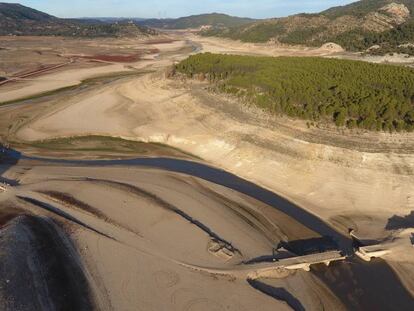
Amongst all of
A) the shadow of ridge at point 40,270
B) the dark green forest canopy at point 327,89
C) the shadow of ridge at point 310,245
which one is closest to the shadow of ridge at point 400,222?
the shadow of ridge at point 310,245

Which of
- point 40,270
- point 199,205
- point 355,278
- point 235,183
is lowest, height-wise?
point 355,278

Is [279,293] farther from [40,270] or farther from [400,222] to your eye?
[40,270]

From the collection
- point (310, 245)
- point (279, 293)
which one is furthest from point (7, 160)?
point (279, 293)

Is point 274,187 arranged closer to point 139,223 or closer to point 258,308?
point 139,223

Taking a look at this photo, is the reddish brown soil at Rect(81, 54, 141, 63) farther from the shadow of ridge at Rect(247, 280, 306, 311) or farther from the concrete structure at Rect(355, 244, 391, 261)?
the shadow of ridge at Rect(247, 280, 306, 311)

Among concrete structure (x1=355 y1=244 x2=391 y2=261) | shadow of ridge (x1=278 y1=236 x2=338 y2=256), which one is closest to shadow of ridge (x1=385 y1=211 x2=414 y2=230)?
concrete structure (x1=355 y1=244 x2=391 y2=261)

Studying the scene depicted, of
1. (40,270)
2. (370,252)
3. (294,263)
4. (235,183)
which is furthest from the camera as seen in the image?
(235,183)

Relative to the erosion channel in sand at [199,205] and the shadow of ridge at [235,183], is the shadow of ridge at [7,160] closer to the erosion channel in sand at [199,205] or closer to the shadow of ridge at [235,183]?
the erosion channel in sand at [199,205]
